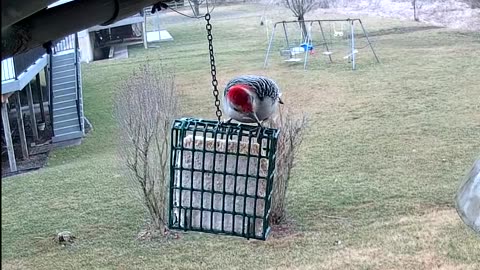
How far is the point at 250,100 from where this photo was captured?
1.89m

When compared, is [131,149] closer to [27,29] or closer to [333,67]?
[27,29]

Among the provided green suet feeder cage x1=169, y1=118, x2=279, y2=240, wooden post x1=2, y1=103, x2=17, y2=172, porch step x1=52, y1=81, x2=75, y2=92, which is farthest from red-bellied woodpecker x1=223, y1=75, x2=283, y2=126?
porch step x1=52, y1=81, x2=75, y2=92

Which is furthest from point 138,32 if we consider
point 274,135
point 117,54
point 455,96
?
point 274,135

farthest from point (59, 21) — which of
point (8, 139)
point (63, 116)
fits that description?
Answer: point (63, 116)

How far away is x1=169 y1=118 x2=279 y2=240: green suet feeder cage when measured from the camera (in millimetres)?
2131

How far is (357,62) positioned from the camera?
15586mm

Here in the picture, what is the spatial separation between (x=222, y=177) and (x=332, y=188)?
5250 millimetres

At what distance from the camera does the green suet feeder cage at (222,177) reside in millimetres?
2131

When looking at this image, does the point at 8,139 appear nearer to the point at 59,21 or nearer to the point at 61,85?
the point at 61,85

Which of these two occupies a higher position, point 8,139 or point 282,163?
point 282,163

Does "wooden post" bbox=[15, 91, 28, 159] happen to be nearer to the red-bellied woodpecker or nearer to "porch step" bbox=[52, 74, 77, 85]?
"porch step" bbox=[52, 74, 77, 85]

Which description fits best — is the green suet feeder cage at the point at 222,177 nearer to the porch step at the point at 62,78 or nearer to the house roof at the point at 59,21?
the house roof at the point at 59,21

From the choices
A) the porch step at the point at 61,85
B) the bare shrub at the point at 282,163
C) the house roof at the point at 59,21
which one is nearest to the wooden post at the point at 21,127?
the porch step at the point at 61,85

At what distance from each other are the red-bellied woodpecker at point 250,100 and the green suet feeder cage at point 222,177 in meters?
0.12
